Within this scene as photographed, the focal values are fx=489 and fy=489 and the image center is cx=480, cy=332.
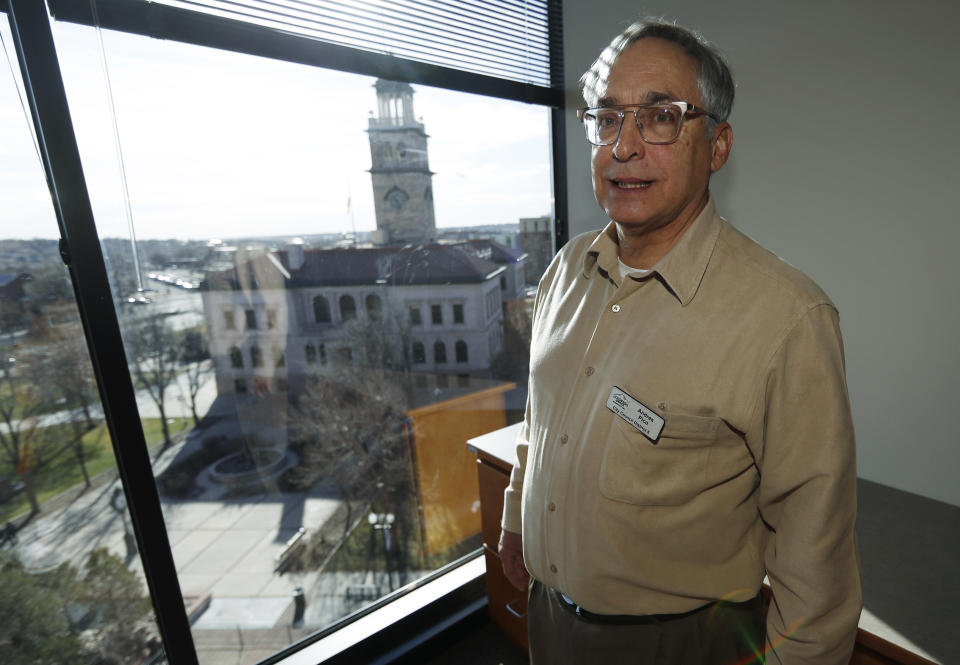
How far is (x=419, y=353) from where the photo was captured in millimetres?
2189

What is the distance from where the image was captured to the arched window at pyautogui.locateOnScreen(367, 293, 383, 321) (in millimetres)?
2039

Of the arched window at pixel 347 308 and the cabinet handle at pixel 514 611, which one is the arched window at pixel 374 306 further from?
the cabinet handle at pixel 514 611

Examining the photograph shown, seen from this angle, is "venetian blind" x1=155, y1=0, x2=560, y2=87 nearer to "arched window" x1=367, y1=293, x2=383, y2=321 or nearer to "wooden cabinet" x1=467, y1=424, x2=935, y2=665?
"arched window" x1=367, y1=293, x2=383, y2=321

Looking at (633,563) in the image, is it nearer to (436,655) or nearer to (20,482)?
(436,655)

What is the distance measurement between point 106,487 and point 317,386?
82 centimetres

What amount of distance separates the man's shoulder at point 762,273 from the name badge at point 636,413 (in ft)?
0.90

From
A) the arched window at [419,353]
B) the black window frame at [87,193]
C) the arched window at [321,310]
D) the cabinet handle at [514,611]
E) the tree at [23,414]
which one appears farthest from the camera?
the arched window at [419,353]

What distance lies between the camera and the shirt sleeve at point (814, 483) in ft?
2.57

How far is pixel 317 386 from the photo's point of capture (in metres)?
2.04

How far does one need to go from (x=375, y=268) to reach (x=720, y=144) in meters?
1.37

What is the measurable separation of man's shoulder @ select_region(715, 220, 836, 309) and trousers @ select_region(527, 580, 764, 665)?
59cm

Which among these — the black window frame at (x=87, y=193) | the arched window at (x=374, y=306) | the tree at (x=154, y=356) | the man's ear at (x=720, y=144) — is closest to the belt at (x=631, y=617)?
the man's ear at (x=720, y=144)

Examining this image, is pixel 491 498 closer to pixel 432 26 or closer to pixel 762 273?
pixel 762 273

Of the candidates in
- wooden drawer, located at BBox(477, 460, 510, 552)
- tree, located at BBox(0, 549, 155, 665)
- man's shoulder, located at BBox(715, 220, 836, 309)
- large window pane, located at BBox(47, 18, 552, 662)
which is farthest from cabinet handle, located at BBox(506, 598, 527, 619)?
man's shoulder, located at BBox(715, 220, 836, 309)
